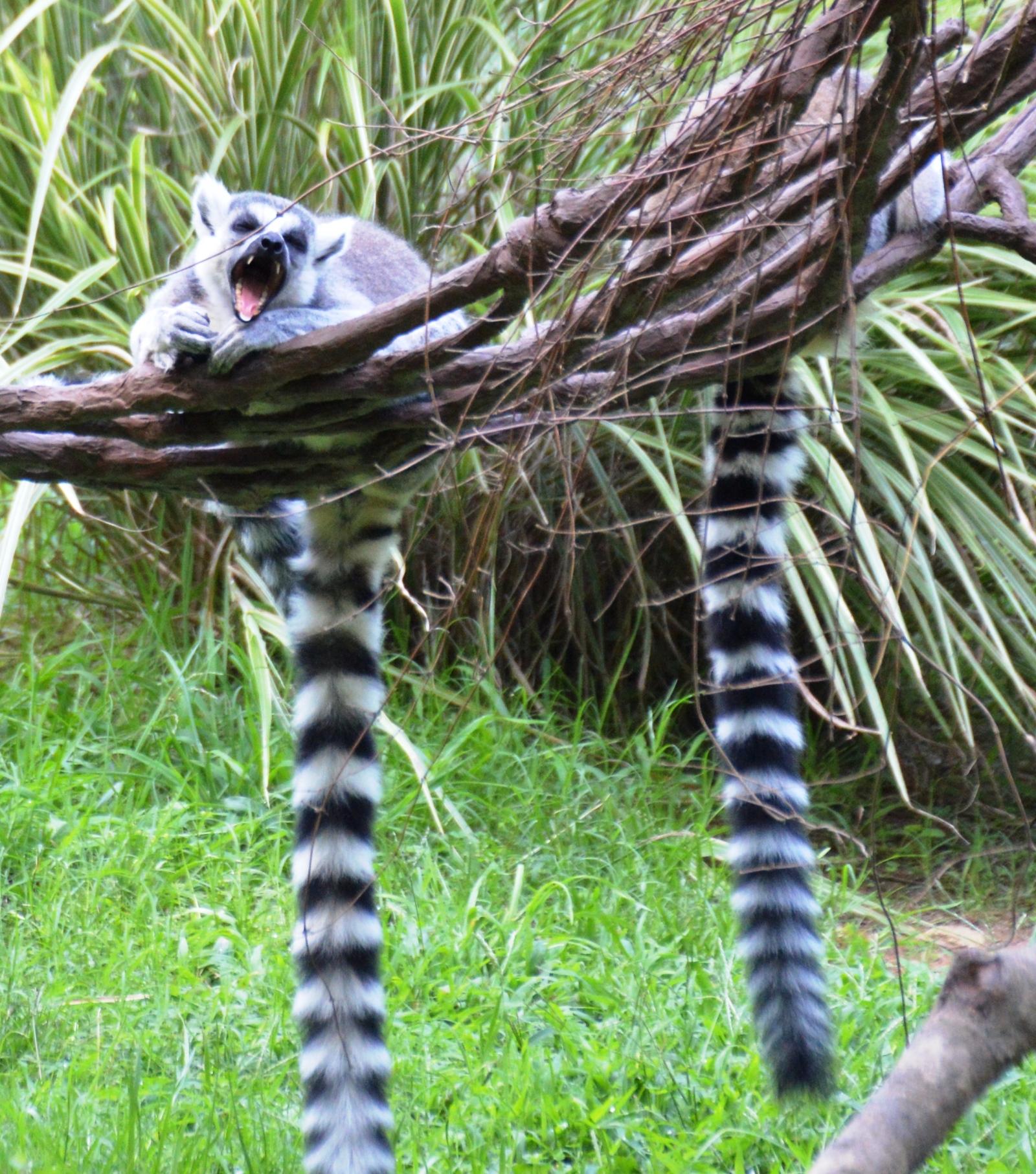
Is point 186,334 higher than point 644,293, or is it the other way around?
point 186,334

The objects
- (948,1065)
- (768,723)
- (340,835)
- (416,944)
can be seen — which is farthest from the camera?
(416,944)

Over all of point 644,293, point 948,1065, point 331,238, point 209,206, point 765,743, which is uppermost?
point 209,206

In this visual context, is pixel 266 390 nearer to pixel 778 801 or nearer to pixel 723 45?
pixel 723 45

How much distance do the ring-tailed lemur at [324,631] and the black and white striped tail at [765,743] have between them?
0.64 metres

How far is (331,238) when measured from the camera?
2.69 meters

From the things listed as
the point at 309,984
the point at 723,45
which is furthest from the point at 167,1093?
the point at 723,45

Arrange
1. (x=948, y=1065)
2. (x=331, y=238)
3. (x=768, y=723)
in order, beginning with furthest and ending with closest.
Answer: (x=331, y=238)
(x=768, y=723)
(x=948, y=1065)

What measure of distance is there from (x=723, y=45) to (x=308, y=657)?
1.48 meters

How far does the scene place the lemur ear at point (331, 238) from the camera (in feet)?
8.71

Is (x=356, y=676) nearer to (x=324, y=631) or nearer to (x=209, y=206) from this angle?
(x=324, y=631)

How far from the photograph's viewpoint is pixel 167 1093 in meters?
2.38

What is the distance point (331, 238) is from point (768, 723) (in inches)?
54.2

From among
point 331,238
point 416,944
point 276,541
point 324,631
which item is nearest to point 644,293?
point 324,631

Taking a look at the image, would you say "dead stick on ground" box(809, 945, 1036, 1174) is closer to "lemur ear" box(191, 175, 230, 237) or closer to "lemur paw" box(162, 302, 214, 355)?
"lemur paw" box(162, 302, 214, 355)
